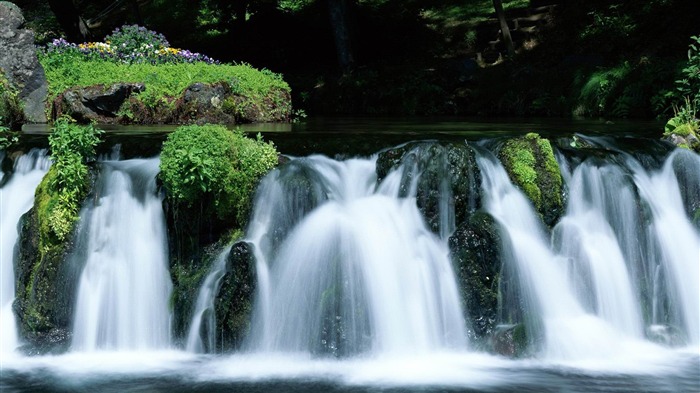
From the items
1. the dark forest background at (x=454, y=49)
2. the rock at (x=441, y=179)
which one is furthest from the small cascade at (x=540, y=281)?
the dark forest background at (x=454, y=49)

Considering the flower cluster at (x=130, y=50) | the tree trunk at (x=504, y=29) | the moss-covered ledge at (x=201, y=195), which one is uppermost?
the tree trunk at (x=504, y=29)

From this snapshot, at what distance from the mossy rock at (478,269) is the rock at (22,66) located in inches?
364

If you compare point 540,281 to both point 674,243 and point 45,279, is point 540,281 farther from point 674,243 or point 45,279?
point 45,279

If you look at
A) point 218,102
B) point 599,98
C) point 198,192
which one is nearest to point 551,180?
point 198,192

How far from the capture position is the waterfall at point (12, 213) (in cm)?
952

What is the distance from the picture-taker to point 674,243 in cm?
1009

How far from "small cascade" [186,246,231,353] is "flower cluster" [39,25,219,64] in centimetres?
960

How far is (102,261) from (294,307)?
219 cm

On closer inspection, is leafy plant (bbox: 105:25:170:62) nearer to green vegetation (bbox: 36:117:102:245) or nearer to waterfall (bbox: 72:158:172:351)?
green vegetation (bbox: 36:117:102:245)

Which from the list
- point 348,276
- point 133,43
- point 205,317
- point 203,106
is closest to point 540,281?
point 348,276

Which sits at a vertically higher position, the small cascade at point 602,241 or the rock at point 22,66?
the rock at point 22,66

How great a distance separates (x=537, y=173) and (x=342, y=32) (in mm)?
16518

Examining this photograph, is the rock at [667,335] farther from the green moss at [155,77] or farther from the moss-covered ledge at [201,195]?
the green moss at [155,77]

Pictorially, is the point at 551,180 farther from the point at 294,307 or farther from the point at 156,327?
the point at 156,327
